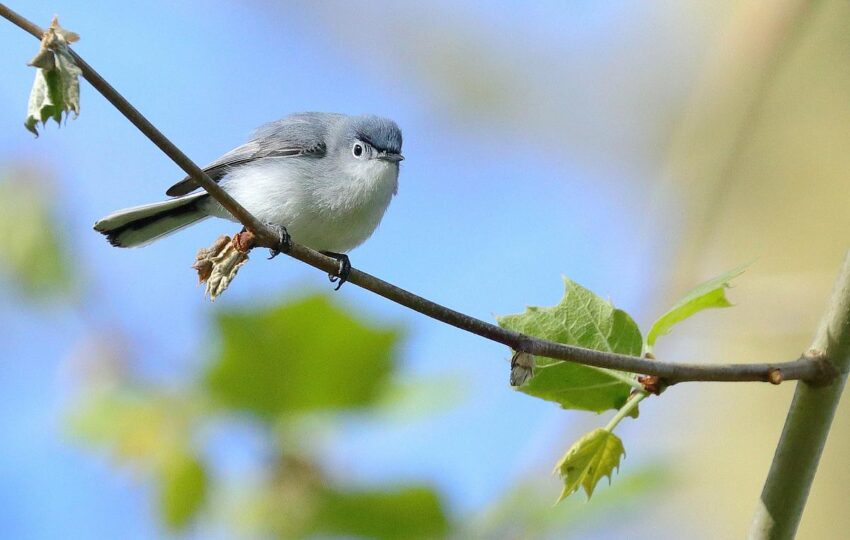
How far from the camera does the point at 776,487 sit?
3.90 ft

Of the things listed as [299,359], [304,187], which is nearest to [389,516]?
[299,359]

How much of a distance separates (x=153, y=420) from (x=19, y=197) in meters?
1.05

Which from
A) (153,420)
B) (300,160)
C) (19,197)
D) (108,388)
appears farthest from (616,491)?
Answer: (300,160)

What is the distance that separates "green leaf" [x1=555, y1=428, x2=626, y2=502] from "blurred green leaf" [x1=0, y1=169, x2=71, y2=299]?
1248mm

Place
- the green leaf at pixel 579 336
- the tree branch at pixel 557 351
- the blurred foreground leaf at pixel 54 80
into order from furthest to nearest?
the green leaf at pixel 579 336 < the tree branch at pixel 557 351 < the blurred foreground leaf at pixel 54 80

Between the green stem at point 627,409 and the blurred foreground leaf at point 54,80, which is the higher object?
the green stem at point 627,409

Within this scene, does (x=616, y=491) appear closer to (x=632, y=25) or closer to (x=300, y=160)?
(x=300, y=160)

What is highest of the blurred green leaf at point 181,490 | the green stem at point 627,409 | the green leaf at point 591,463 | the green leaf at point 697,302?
the green leaf at point 697,302

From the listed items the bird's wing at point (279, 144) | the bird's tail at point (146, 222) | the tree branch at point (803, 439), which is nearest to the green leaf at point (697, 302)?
the tree branch at point (803, 439)

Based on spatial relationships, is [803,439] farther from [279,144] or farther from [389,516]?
[279,144]

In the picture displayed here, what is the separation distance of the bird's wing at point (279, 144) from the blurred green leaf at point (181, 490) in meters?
1.70

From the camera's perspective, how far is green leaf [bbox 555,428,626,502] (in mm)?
1293

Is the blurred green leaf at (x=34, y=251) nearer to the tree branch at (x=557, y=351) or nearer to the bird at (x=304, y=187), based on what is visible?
the bird at (x=304, y=187)

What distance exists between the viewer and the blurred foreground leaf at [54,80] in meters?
1.01
